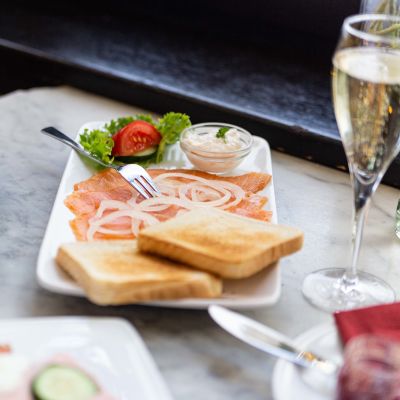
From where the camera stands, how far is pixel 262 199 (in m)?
1.57

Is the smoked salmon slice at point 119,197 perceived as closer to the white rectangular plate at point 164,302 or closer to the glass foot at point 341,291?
the white rectangular plate at point 164,302

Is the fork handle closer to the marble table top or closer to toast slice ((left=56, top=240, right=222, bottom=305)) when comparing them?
the marble table top

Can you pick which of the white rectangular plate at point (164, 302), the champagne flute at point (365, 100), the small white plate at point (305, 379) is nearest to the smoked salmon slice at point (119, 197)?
the white rectangular plate at point (164, 302)

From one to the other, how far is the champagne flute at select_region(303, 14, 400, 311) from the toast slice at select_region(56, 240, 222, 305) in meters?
0.25

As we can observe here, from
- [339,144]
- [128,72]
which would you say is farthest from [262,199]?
[128,72]

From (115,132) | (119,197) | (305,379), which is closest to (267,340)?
(305,379)

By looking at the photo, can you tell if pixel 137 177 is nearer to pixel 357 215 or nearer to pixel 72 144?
pixel 72 144

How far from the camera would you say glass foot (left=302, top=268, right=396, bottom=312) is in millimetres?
1306

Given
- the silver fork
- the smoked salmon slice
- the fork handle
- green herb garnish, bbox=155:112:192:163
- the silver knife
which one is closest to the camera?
the silver knife

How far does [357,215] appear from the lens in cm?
128

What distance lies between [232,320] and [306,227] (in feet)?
1.71

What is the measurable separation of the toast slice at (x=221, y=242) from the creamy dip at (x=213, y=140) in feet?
1.26

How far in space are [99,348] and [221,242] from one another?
308 millimetres

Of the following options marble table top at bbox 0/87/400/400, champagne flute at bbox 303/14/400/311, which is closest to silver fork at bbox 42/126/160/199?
marble table top at bbox 0/87/400/400
